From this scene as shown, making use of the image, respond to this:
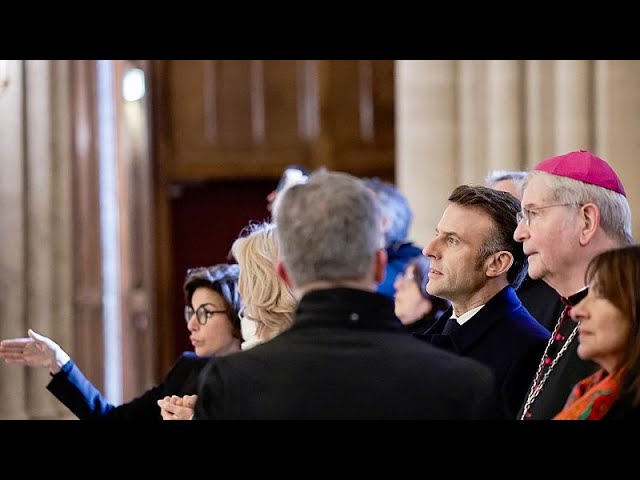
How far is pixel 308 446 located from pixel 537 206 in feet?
4.12

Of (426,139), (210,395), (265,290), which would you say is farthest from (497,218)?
(426,139)

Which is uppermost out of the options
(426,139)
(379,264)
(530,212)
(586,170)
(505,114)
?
(505,114)

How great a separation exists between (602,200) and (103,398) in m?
1.83

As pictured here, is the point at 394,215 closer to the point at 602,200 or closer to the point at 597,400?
the point at 602,200

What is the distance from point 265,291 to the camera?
3768mm

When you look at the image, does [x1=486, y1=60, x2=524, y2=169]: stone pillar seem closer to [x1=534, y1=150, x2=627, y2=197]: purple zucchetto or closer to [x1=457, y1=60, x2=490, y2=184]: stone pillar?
[x1=457, y1=60, x2=490, y2=184]: stone pillar

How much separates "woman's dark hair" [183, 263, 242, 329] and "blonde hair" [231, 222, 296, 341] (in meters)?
0.48

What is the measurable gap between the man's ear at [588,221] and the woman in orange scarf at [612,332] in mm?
602

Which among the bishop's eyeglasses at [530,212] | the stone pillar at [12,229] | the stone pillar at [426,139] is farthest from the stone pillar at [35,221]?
the bishop's eyeglasses at [530,212]

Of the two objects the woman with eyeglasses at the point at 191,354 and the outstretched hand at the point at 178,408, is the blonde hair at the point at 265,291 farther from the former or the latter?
the outstretched hand at the point at 178,408

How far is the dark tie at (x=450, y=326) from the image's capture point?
137 inches

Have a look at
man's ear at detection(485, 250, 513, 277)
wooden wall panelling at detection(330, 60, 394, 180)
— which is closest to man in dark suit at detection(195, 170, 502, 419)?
man's ear at detection(485, 250, 513, 277)

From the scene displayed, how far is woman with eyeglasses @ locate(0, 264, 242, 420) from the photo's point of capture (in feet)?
13.4
